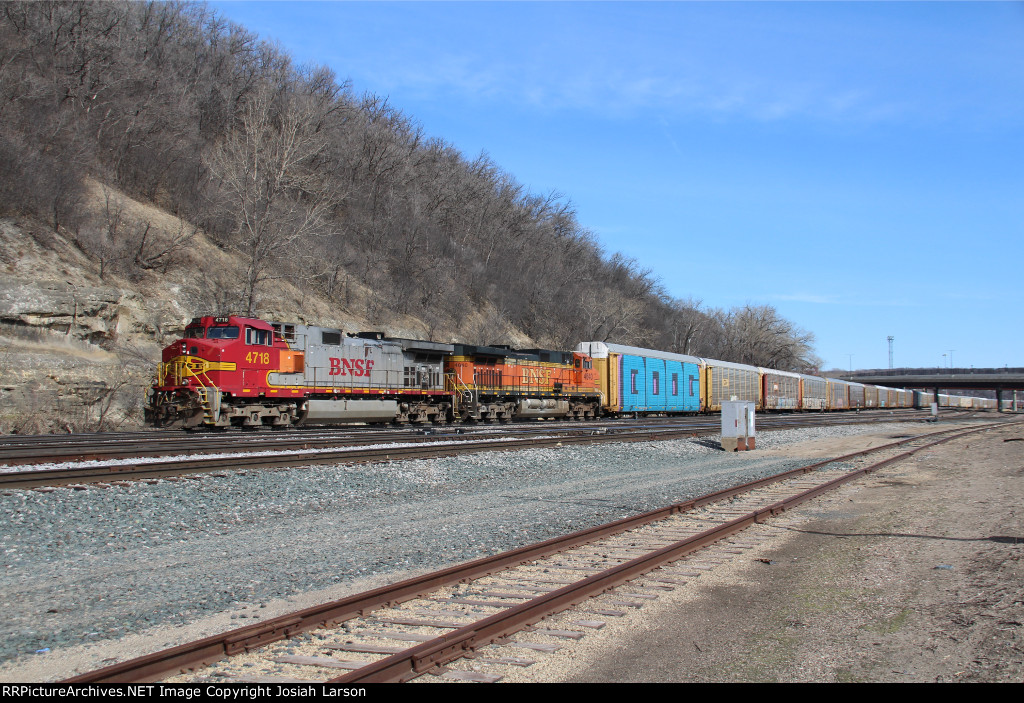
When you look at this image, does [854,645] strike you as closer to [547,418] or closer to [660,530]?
[660,530]

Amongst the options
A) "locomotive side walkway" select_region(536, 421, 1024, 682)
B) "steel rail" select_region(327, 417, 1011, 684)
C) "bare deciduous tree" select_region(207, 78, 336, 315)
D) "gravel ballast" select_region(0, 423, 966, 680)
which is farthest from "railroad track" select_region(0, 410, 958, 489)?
"bare deciduous tree" select_region(207, 78, 336, 315)

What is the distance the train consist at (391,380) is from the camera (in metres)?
19.5

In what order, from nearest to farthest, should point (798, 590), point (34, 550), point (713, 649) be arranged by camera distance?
point (713, 649) < point (798, 590) < point (34, 550)

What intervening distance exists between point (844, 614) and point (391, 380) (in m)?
21.1

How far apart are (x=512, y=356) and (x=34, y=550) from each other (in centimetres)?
2364

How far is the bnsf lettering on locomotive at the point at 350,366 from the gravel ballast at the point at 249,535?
9612 millimetres

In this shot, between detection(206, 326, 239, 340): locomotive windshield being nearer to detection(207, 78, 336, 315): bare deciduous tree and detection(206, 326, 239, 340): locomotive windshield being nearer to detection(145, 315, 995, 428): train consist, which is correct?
detection(145, 315, 995, 428): train consist

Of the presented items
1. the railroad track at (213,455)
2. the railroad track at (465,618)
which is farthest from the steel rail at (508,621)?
the railroad track at (213,455)

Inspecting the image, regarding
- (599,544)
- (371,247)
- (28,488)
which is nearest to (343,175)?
(371,247)

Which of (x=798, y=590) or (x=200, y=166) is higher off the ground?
(x=200, y=166)

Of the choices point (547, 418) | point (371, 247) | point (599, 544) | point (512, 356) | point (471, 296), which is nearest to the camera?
point (599, 544)

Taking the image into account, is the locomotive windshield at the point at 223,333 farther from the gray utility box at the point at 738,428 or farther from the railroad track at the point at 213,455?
the gray utility box at the point at 738,428

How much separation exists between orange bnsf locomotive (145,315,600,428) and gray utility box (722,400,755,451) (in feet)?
35.4

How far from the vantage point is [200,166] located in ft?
125
